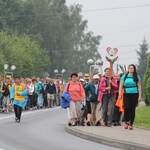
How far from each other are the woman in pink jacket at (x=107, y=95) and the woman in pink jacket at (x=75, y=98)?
89 centimetres

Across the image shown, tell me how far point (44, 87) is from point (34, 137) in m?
23.9

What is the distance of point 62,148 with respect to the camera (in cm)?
1538

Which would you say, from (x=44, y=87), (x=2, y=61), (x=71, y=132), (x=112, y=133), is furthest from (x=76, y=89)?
(x=2, y=61)

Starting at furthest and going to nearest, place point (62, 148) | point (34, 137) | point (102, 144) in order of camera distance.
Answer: point (34, 137) → point (102, 144) → point (62, 148)

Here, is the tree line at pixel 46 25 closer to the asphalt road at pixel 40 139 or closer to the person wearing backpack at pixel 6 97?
the person wearing backpack at pixel 6 97

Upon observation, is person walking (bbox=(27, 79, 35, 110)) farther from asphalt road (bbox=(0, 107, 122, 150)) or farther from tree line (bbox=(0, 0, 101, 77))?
tree line (bbox=(0, 0, 101, 77))

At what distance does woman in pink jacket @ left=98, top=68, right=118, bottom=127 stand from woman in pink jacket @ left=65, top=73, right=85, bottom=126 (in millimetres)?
886

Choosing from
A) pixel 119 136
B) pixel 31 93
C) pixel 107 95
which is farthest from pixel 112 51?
pixel 31 93

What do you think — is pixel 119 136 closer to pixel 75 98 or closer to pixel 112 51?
pixel 75 98

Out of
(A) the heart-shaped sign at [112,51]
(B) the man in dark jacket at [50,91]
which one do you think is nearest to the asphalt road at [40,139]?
(A) the heart-shaped sign at [112,51]

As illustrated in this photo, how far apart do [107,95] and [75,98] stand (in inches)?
48.2

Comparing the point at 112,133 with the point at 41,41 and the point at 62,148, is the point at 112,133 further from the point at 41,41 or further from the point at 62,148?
the point at 41,41

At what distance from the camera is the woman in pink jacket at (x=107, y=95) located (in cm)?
2170

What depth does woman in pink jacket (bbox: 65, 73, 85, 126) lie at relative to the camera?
73.5 feet
